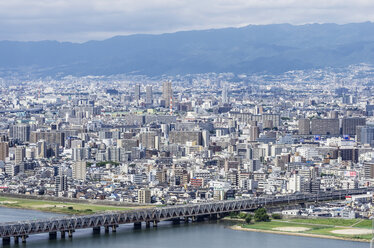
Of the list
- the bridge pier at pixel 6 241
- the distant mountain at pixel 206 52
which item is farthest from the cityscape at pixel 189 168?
the distant mountain at pixel 206 52

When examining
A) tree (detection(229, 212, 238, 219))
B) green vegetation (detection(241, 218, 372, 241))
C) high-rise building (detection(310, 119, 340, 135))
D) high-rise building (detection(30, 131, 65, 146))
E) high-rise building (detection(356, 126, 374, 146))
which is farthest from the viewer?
high-rise building (detection(310, 119, 340, 135))

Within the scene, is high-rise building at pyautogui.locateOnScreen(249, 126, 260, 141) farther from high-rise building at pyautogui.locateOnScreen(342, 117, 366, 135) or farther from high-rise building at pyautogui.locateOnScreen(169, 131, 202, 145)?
high-rise building at pyautogui.locateOnScreen(342, 117, 366, 135)

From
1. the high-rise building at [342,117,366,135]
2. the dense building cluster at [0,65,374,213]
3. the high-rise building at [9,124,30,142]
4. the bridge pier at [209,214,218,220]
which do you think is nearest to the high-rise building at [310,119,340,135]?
the dense building cluster at [0,65,374,213]

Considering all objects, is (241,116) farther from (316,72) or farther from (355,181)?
(316,72)

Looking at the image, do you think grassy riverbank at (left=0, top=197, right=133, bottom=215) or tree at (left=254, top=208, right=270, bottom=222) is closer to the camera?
tree at (left=254, top=208, right=270, bottom=222)

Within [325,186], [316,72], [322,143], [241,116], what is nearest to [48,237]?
[325,186]

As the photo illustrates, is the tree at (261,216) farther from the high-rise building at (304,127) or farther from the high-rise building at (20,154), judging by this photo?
the high-rise building at (304,127)

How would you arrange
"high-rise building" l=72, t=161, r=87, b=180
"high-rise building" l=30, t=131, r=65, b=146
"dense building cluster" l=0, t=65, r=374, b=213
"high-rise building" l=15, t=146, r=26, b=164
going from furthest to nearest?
"high-rise building" l=30, t=131, r=65, b=146, "high-rise building" l=15, t=146, r=26, b=164, "high-rise building" l=72, t=161, r=87, b=180, "dense building cluster" l=0, t=65, r=374, b=213
